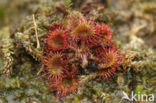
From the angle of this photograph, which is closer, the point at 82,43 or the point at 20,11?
the point at 82,43

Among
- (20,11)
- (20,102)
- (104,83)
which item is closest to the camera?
(20,102)

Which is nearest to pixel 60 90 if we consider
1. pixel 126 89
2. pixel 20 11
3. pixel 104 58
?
pixel 104 58

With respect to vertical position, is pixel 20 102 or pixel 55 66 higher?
pixel 55 66

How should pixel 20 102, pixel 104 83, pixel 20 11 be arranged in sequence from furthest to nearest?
pixel 20 11
pixel 104 83
pixel 20 102

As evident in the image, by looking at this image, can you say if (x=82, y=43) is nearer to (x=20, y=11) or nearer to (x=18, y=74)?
(x=18, y=74)

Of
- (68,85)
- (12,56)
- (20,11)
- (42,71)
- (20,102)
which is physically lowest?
(20,102)

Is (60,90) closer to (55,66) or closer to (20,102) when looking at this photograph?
(55,66)
